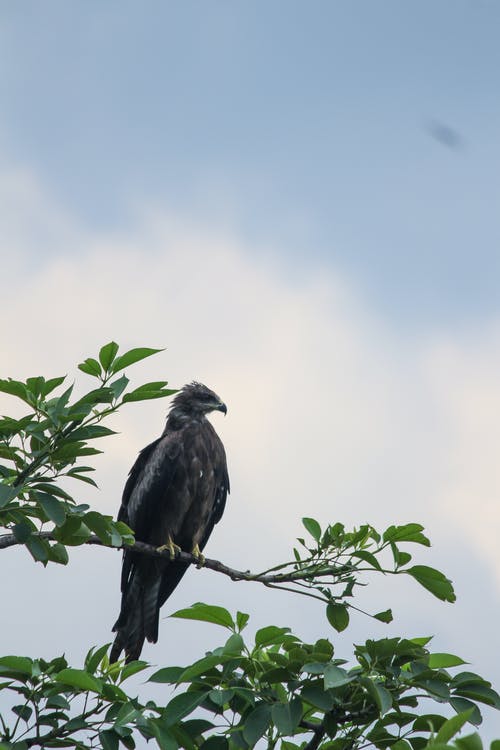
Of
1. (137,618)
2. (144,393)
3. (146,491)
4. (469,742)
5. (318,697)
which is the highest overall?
(146,491)

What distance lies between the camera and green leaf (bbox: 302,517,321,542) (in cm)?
506

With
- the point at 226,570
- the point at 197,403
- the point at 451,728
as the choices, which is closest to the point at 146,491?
the point at 197,403

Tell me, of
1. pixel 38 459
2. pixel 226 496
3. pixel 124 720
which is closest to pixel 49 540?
pixel 38 459

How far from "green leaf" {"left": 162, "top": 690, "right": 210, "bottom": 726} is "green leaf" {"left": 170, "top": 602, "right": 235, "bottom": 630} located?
30 centimetres

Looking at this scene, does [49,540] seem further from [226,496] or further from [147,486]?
[226,496]

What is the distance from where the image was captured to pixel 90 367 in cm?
412

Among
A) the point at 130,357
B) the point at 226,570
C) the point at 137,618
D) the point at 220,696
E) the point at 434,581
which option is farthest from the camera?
the point at 137,618

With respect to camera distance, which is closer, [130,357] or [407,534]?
[130,357]

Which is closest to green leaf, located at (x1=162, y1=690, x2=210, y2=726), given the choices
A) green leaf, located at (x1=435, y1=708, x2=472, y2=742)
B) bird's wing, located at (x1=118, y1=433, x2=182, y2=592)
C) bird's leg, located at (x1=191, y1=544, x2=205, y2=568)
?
green leaf, located at (x1=435, y1=708, x2=472, y2=742)

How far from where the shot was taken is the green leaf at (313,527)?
5.06 meters

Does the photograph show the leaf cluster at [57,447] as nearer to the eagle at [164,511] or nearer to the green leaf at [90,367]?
the green leaf at [90,367]

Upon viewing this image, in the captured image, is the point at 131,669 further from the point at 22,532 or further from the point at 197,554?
the point at 197,554

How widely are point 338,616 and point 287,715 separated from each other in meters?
0.97

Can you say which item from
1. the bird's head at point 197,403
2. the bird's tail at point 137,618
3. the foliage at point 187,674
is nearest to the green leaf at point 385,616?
the foliage at point 187,674
